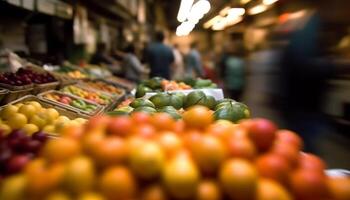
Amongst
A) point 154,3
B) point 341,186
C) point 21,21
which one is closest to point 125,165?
point 341,186

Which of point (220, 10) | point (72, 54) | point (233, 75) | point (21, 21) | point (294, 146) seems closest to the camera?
point (294, 146)

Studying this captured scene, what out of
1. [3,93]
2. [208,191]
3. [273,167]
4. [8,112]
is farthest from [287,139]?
[3,93]

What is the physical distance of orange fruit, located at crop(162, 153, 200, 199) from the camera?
53.2 inches

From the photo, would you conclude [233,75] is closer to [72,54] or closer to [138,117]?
[72,54]

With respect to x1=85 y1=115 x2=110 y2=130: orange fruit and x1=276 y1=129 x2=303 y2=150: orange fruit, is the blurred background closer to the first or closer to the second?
x1=276 y1=129 x2=303 y2=150: orange fruit

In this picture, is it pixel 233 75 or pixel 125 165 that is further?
pixel 233 75

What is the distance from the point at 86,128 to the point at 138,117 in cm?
20

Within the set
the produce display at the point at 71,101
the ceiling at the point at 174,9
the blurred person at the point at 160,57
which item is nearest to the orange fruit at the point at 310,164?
the produce display at the point at 71,101

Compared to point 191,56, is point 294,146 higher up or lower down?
lower down

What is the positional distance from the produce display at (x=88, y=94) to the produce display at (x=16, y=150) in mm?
3652

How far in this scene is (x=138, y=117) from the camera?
5.44 ft

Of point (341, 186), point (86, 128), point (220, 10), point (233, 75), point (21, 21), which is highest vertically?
point (220, 10)

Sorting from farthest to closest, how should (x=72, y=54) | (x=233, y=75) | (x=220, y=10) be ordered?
(x=220, y=10) < (x=72, y=54) < (x=233, y=75)

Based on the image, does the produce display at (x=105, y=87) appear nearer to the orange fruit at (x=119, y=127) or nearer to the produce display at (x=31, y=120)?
the produce display at (x=31, y=120)
